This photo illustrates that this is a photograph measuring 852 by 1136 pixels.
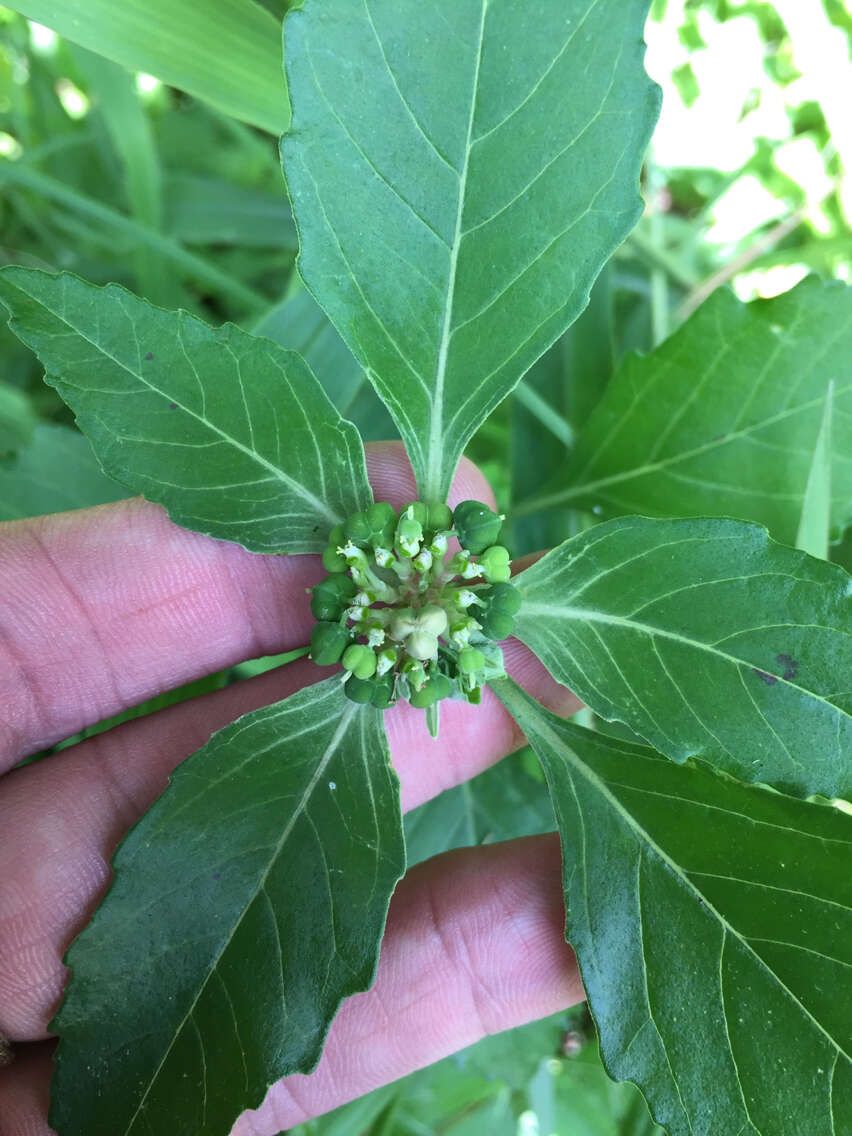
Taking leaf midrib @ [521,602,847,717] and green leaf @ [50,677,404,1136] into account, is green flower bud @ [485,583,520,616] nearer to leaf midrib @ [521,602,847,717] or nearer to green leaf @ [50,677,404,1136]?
leaf midrib @ [521,602,847,717]

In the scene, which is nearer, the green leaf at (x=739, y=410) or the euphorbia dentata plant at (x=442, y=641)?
the euphorbia dentata plant at (x=442, y=641)

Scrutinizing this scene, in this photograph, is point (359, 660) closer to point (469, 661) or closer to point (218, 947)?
point (469, 661)

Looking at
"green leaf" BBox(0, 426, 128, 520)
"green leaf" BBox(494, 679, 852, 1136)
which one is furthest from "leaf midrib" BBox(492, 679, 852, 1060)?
"green leaf" BBox(0, 426, 128, 520)

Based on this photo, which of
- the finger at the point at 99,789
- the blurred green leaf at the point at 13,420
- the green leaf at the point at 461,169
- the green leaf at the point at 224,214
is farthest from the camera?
the green leaf at the point at 224,214

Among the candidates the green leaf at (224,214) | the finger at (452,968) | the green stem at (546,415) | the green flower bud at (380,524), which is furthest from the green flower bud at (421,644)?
the green leaf at (224,214)

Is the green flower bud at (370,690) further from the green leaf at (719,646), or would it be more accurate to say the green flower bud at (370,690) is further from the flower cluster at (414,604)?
the green leaf at (719,646)

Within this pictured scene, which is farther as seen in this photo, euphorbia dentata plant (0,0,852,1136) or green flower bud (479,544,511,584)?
green flower bud (479,544,511,584)

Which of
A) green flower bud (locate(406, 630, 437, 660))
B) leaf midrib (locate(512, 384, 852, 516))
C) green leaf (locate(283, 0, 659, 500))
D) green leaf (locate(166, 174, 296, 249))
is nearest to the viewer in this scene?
green leaf (locate(283, 0, 659, 500))
